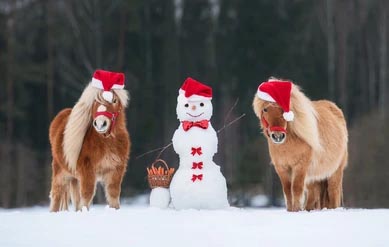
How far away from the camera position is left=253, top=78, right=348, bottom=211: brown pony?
7.24 m

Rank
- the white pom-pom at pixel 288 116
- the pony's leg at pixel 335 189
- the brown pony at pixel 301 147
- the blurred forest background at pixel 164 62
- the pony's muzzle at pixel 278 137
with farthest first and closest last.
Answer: the blurred forest background at pixel 164 62, the pony's leg at pixel 335 189, the brown pony at pixel 301 147, the white pom-pom at pixel 288 116, the pony's muzzle at pixel 278 137

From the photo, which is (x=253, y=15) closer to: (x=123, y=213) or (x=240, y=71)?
(x=240, y=71)

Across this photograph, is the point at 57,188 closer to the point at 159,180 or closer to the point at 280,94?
the point at 159,180

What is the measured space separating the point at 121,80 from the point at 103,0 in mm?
12811

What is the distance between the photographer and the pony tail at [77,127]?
24.4ft

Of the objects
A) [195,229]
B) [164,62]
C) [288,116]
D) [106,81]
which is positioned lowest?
[195,229]

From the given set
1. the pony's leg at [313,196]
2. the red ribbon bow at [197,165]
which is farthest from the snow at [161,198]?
the pony's leg at [313,196]

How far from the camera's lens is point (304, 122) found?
730 cm

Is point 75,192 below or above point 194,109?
below

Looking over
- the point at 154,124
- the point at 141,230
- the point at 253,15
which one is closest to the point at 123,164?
the point at 141,230

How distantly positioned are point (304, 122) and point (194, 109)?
3.40 feet

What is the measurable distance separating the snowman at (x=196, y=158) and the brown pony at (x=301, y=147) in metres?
0.53

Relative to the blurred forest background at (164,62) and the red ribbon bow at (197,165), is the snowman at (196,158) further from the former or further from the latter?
the blurred forest background at (164,62)

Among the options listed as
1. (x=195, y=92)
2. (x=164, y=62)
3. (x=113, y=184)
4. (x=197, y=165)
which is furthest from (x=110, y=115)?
(x=164, y=62)
